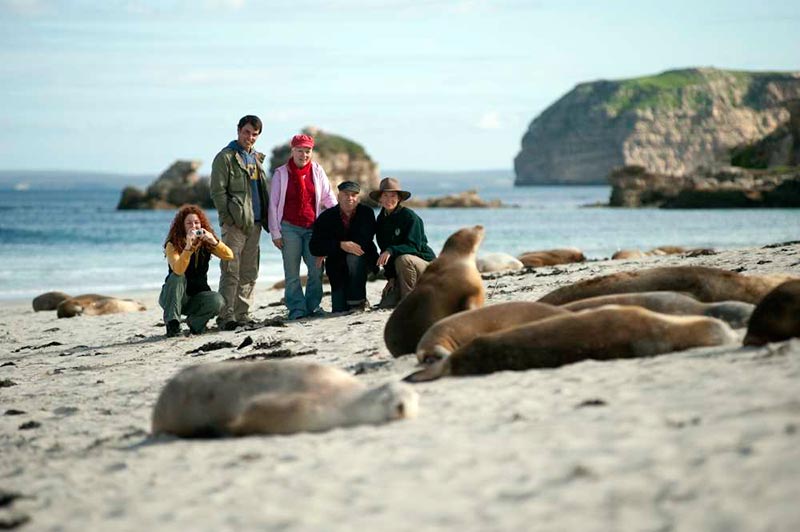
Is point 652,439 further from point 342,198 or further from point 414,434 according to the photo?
point 342,198

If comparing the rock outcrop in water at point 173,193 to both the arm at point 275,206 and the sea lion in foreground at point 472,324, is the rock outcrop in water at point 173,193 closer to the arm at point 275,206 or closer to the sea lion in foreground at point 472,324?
the arm at point 275,206

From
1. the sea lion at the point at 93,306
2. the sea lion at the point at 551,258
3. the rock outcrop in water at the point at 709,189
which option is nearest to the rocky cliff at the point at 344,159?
the rock outcrop in water at the point at 709,189

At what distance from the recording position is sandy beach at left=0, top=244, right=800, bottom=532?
14.3ft

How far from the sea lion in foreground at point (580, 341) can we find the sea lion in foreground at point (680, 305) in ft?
1.96

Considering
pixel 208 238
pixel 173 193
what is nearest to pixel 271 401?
pixel 208 238

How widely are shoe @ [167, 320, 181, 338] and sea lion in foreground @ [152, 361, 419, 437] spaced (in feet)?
20.2

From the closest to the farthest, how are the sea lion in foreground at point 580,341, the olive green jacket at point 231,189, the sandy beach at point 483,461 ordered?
1. the sandy beach at point 483,461
2. the sea lion in foreground at point 580,341
3. the olive green jacket at point 231,189

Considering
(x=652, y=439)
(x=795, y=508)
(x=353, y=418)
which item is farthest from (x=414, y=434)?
(x=795, y=508)

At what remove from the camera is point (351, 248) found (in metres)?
13.0

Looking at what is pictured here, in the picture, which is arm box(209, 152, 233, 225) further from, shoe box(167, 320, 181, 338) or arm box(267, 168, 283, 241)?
shoe box(167, 320, 181, 338)

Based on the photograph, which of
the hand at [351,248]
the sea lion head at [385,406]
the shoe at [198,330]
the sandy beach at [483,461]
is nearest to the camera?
the sandy beach at [483,461]

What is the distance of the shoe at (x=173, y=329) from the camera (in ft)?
42.2

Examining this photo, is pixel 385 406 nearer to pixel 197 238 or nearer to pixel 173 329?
pixel 197 238

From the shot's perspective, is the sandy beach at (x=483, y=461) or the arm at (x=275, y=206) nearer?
the sandy beach at (x=483, y=461)
